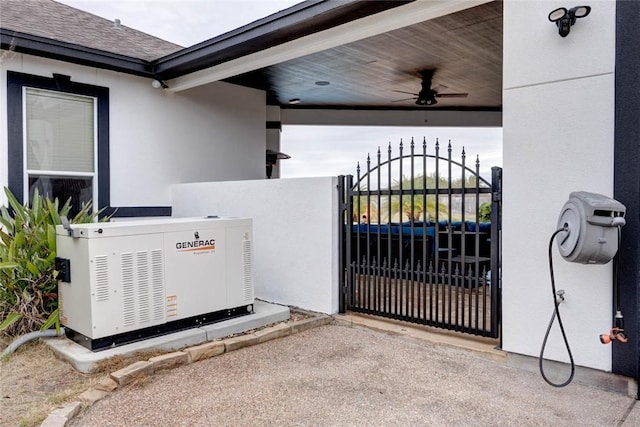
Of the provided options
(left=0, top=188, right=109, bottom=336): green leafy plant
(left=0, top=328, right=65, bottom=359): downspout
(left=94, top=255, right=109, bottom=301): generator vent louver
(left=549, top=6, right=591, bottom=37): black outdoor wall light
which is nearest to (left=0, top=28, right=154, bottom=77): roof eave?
(left=0, top=188, right=109, bottom=336): green leafy plant

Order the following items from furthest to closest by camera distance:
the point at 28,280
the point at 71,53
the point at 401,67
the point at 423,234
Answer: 1. the point at 401,67
2. the point at 71,53
3. the point at 423,234
4. the point at 28,280

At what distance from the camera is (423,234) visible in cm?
436

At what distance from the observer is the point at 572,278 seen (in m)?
3.20

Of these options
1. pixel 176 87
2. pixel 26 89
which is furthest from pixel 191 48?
pixel 26 89

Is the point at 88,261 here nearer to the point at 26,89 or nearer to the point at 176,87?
the point at 26,89

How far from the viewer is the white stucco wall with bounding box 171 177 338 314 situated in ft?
16.0

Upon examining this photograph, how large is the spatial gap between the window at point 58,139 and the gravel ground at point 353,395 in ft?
10.7

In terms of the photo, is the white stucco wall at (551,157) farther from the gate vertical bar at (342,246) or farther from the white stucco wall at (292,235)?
the white stucco wall at (292,235)

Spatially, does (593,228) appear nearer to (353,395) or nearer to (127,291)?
(353,395)

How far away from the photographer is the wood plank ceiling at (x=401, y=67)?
5.18 m

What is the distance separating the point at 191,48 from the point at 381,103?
528 cm

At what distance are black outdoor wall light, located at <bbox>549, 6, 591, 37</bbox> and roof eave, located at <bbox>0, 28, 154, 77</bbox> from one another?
16.6 ft

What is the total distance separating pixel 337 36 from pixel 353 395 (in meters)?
3.45

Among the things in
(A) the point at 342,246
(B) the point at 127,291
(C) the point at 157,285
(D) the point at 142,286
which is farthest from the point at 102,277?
(A) the point at 342,246
